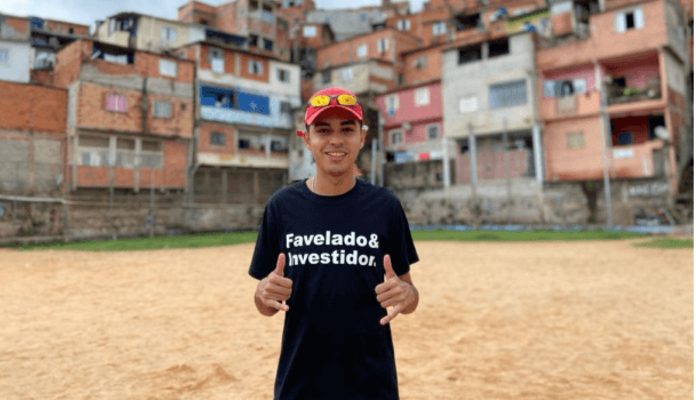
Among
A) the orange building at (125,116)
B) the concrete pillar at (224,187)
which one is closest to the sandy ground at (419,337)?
the orange building at (125,116)

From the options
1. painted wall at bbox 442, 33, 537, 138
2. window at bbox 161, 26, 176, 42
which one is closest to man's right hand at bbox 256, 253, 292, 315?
painted wall at bbox 442, 33, 537, 138

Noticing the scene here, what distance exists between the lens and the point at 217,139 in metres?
38.0

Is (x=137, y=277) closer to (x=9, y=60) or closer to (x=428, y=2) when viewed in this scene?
(x=9, y=60)

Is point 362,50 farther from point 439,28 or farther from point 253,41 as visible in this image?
point 439,28

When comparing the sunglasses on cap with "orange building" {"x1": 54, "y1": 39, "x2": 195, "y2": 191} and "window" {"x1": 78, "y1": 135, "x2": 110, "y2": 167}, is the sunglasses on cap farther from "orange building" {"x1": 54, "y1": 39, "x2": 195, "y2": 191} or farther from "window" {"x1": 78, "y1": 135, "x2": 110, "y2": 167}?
"window" {"x1": 78, "y1": 135, "x2": 110, "y2": 167}

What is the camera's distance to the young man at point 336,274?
216cm

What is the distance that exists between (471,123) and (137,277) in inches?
1179

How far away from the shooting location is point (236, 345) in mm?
6117

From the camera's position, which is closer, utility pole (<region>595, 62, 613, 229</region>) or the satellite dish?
the satellite dish

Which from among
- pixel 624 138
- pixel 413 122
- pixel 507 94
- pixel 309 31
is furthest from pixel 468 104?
pixel 309 31

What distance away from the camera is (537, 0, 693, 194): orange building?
99.1 feet

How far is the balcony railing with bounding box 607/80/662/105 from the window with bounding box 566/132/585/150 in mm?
2909

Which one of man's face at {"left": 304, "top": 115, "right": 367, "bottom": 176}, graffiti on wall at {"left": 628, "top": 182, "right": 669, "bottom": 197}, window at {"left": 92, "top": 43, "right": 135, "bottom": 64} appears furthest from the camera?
window at {"left": 92, "top": 43, "right": 135, "bottom": 64}

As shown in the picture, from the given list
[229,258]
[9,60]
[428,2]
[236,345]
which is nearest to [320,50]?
[428,2]
